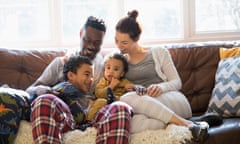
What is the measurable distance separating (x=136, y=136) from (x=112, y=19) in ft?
5.22

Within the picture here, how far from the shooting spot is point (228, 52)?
9.15ft

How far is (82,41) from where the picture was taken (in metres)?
2.60

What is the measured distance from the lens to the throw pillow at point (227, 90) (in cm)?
253

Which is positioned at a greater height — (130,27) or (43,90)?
(130,27)

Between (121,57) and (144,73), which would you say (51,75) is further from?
(144,73)

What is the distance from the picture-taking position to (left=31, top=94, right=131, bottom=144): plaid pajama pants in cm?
197

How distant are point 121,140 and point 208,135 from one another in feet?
1.51

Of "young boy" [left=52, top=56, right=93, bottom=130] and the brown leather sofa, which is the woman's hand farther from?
the brown leather sofa

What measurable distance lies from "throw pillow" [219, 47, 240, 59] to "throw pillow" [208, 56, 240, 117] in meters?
0.06

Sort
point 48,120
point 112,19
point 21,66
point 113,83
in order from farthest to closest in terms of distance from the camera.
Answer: point 112,19
point 21,66
point 113,83
point 48,120

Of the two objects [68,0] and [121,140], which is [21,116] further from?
[68,0]

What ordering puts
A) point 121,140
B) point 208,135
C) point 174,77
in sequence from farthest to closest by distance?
1. point 174,77
2. point 208,135
3. point 121,140

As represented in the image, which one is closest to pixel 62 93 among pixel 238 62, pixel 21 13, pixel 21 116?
pixel 21 116

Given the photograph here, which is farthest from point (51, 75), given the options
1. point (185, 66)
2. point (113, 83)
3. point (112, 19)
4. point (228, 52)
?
point (228, 52)
